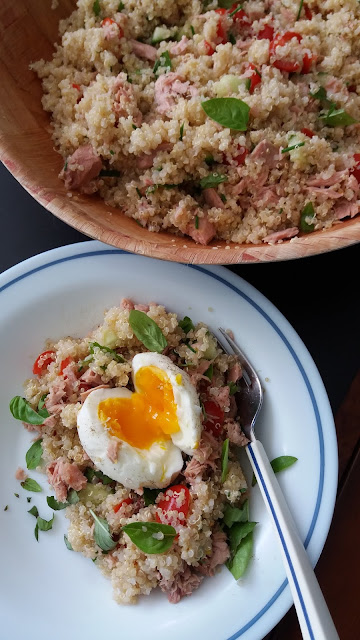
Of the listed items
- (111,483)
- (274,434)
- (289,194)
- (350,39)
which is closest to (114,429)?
(111,483)

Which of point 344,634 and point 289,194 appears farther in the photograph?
point 344,634

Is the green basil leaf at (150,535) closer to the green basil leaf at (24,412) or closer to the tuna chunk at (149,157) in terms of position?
the green basil leaf at (24,412)

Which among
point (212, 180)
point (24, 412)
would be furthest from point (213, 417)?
point (212, 180)

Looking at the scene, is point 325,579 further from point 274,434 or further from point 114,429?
point 114,429

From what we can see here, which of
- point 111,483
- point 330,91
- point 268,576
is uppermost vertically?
point 330,91

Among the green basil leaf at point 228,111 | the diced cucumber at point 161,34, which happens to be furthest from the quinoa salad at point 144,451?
the diced cucumber at point 161,34

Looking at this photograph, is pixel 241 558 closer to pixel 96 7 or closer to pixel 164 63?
pixel 164 63

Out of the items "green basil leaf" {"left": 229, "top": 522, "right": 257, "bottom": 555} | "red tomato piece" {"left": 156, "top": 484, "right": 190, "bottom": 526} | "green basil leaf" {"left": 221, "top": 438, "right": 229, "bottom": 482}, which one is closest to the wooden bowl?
"green basil leaf" {"left": 221, "top": 438, "right": 229, "bottom": 482}
